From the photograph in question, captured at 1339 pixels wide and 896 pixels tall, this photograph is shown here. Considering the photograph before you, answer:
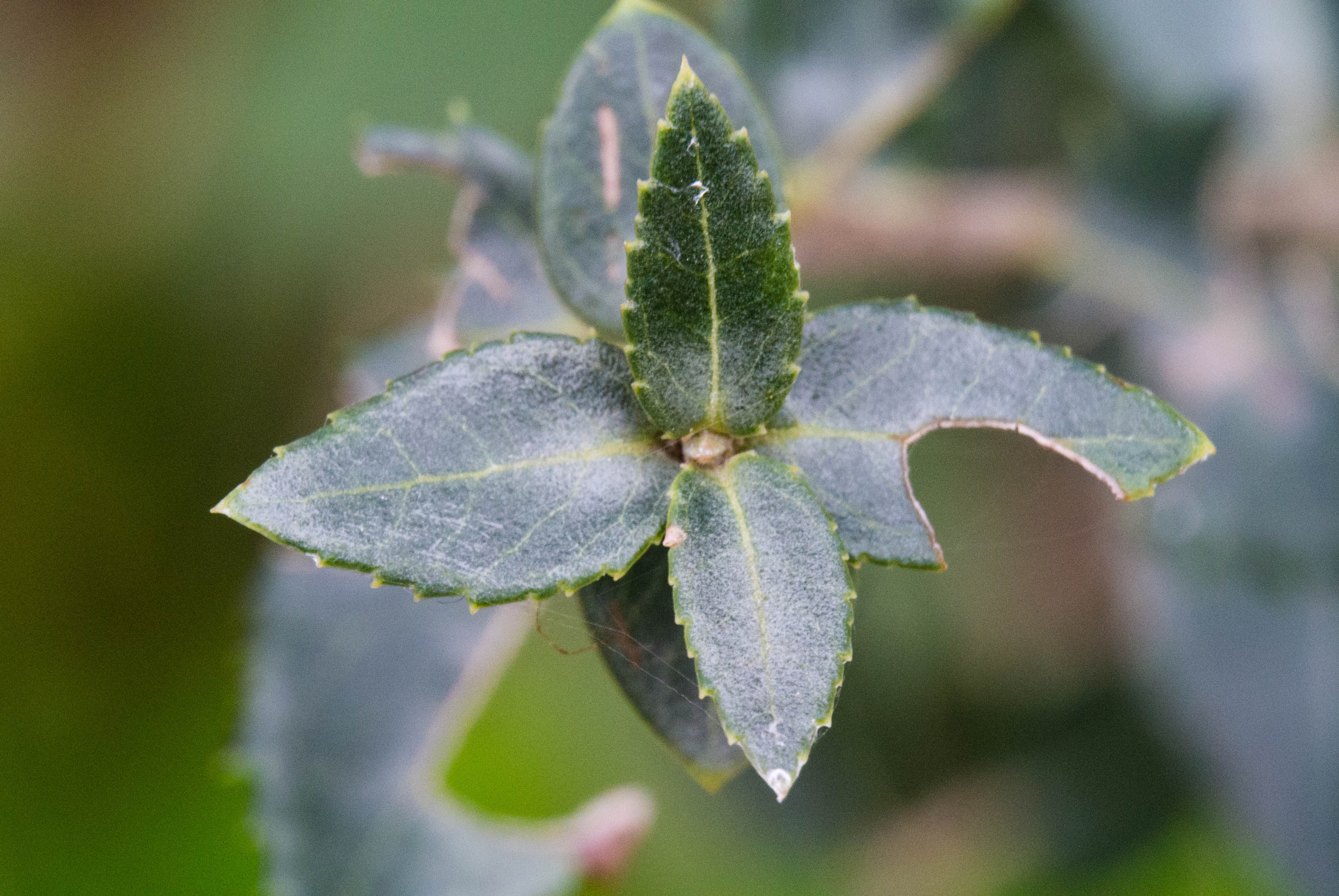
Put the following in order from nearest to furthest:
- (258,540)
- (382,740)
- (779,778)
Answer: (779,778) < (382,740) < (258,540)

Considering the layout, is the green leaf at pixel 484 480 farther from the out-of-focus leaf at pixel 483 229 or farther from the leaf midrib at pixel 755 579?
the out-of-focus leaf at pixel 483 229

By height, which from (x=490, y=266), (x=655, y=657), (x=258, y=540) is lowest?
(x=258, y=540)

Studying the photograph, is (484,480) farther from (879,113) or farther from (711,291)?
(879,113)

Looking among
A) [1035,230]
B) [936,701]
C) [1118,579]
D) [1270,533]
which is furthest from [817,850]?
[1035,230]

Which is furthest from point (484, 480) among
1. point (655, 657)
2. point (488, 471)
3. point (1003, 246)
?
point (1003, 246)

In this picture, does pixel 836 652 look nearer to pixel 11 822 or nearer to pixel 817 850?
pixel 817 850

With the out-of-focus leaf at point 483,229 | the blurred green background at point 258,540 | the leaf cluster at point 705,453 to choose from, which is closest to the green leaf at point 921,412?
the leaf cluster at point 705,453

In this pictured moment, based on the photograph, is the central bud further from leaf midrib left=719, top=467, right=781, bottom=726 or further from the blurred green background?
the blurred green background
